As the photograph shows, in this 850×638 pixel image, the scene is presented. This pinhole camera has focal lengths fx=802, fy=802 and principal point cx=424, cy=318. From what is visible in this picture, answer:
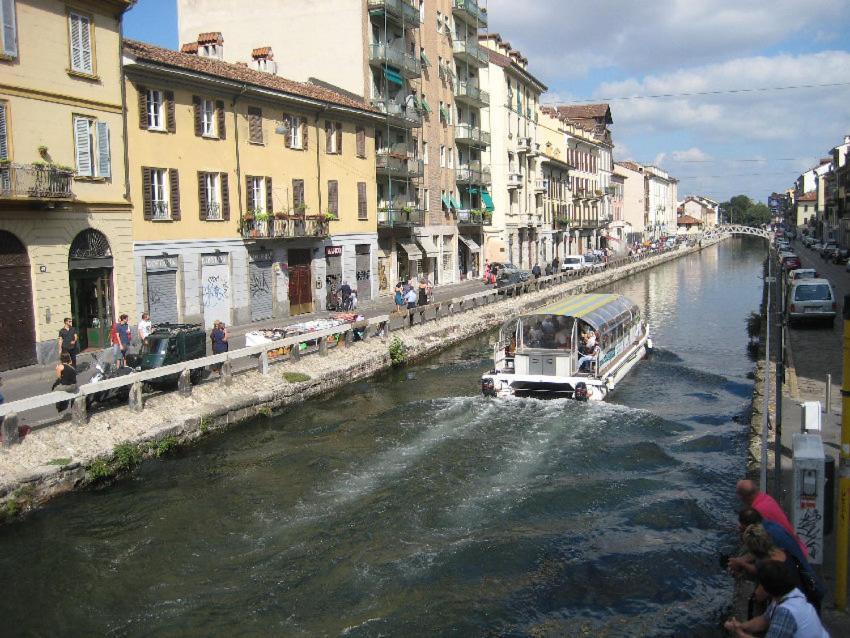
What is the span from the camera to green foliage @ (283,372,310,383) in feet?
73.4

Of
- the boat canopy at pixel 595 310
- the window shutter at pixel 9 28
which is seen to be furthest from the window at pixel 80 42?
the boat canopy at pixel 595 310

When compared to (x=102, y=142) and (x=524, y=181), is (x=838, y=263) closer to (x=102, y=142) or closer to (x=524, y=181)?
(x=524, y=181)

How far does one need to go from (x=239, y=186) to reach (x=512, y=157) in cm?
3778

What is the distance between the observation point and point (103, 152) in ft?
83.9

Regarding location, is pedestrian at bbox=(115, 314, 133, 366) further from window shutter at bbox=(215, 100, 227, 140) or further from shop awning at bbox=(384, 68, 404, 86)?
shop awning at bbox=(384, 68, 404, 86)

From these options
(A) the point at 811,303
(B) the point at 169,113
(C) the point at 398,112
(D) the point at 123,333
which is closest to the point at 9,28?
(B) the point at 169,113

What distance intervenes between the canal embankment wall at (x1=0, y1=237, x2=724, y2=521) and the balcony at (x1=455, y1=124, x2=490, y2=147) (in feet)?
90.7

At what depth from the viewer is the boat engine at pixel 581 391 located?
20844 mm

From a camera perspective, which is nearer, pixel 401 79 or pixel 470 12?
pixel 401 79

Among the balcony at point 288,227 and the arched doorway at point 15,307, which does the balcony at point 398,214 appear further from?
the arched doorway at point 15,307

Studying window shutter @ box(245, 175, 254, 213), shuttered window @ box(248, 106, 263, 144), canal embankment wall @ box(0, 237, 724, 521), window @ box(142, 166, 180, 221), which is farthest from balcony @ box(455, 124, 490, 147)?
window @ box(142, 166, 180, 221)

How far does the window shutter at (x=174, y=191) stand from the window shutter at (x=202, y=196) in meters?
1.17

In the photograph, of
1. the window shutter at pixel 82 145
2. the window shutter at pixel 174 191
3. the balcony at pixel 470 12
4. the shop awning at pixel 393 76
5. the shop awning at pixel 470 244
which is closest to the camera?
the window shutter at pixel 82 145

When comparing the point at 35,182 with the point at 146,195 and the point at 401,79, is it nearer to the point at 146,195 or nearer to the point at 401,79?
the point at 146,195
